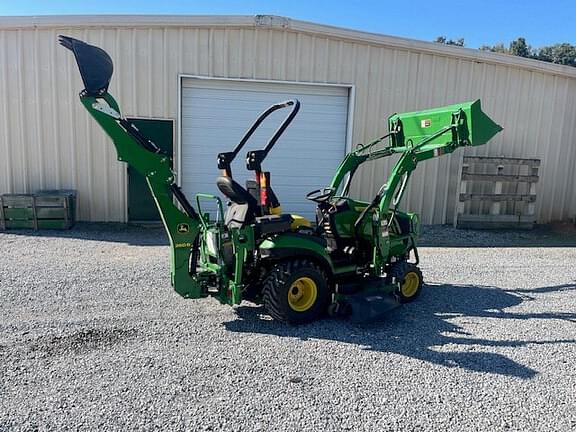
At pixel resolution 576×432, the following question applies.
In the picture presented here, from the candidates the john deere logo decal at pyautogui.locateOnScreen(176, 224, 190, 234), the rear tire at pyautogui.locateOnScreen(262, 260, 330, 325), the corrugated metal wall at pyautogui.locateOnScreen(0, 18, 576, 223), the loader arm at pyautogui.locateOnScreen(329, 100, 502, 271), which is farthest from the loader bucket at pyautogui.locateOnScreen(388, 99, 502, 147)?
the corrugated metal wall at pyautogui.locateOnScreen(0, 18, 576, 223)

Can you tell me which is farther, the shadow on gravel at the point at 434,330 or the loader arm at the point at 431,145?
the loader arm at the point at 431,145

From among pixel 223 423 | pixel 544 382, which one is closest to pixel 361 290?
pixel 544 382

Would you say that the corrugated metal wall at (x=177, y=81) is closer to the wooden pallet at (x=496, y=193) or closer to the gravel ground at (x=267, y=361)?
the wooden pallet at (x=496, y=193)

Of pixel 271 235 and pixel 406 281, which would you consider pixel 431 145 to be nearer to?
pixel 406 281

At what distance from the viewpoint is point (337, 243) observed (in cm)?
486

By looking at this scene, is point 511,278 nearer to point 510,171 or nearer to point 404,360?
point 404,360

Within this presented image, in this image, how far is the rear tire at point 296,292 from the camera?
417 cm

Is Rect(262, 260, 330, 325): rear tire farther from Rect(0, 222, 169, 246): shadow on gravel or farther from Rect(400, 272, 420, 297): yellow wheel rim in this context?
Rect(0, 222, 169, 246): shadow on gravel

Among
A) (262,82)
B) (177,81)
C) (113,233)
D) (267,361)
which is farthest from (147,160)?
(262,82)

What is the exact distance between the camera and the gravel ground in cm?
284

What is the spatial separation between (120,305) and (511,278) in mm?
5119

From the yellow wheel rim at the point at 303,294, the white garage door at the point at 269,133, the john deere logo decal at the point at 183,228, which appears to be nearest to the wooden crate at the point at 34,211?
the white garage door at the point at 269,133

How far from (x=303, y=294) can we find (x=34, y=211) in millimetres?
6288

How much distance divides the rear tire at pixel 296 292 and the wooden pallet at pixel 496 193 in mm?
6862
